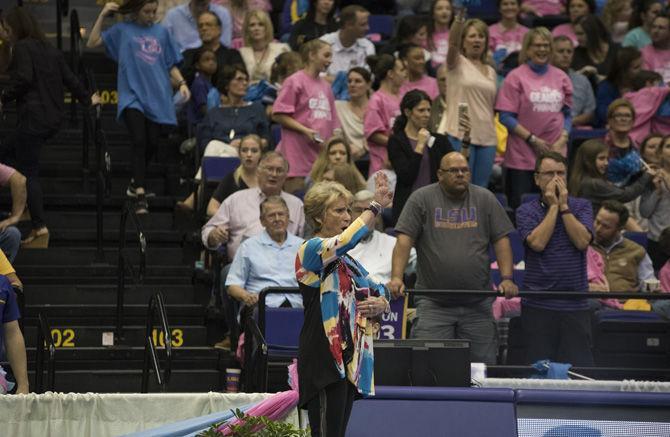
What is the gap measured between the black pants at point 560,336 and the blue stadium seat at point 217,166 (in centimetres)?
313

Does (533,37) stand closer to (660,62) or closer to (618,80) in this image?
(618,80)

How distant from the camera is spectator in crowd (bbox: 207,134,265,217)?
1125 centimetres

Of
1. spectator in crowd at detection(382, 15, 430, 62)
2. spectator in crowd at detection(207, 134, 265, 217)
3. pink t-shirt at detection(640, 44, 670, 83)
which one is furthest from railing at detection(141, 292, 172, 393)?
pink t-shirt at detection(640, 44, 670, 83)

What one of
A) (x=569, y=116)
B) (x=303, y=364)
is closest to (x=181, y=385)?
(x=303, y=364)

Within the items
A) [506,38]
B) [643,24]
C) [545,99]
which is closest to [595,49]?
[643,24]

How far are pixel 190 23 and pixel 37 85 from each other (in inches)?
109

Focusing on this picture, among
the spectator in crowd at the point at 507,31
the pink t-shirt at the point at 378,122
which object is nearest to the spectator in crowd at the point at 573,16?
the spectator in crowd at the point at 507,31

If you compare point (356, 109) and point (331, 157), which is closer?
point (331, 157)

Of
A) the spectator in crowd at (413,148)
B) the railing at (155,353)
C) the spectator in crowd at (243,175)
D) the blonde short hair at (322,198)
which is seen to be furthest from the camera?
the spectator in crowd at (413,148)

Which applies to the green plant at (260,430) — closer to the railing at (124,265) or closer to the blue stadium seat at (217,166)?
the railing at (124,265)

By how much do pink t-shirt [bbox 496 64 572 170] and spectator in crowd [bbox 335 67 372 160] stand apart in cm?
117

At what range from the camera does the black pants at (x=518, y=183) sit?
41.4ft

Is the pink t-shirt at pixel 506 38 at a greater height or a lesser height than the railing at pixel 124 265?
greater

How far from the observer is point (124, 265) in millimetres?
11062
